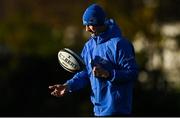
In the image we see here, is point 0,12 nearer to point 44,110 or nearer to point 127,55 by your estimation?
point 44,110

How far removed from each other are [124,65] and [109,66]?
0.45ft

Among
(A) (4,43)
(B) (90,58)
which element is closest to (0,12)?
(A) (4,43)

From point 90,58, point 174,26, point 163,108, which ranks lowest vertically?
point 163,108

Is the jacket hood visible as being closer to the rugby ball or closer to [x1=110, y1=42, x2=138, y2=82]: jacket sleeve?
[x1=110, y1=42, x2=138, y2=82]: jacket sleeve

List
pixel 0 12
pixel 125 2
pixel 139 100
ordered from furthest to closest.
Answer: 1. pixel 0 12
2. pixel 125 2
3. pixel 139 100

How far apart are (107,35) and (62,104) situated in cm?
813

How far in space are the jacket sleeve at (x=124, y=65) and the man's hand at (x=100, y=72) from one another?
0.17 feet

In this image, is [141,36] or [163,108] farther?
[141,36]

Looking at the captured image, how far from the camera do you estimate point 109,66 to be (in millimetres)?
7328

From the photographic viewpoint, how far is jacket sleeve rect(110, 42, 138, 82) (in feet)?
23.7

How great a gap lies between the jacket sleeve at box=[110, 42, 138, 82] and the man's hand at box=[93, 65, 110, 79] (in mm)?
51

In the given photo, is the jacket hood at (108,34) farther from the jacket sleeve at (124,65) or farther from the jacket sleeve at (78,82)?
the jacket sleeve at (78,82)

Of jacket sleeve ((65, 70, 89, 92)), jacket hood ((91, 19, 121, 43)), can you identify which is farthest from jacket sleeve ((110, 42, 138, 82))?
jacket sleeve ((65, 70, 89, 92))

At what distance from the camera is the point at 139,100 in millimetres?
15352
